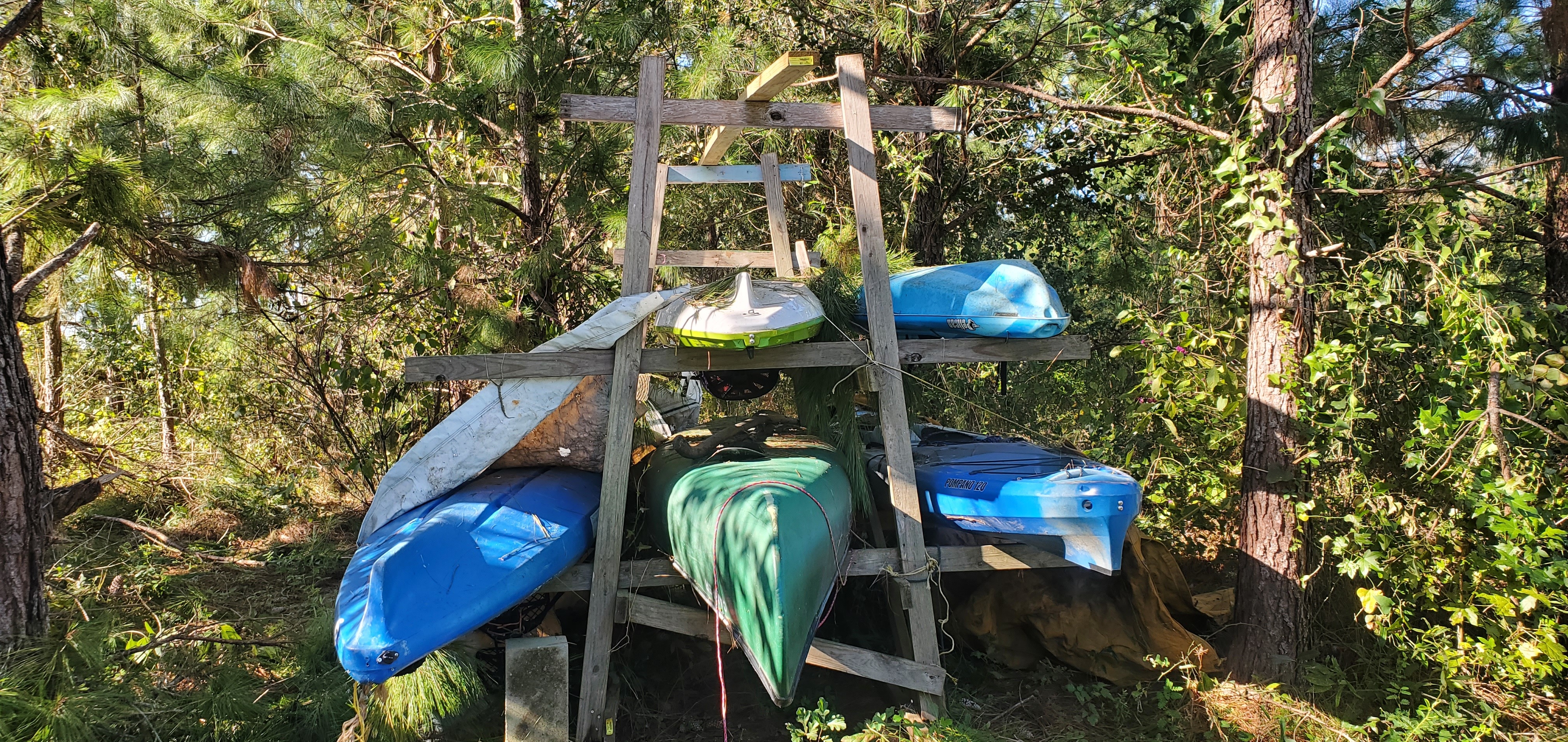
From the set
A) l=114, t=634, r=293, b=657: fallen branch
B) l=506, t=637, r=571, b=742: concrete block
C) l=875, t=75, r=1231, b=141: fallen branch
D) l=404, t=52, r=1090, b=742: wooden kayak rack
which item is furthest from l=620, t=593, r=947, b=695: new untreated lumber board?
l=875, t=75, r=1231, b=141: fallen branch

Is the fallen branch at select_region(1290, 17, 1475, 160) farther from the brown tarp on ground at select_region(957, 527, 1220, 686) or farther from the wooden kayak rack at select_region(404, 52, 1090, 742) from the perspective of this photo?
the brown tarp on ground at select_region(957, 527, 1220, 686)

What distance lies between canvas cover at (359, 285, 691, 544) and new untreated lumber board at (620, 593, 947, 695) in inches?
36.3

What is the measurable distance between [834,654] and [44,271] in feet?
11.4

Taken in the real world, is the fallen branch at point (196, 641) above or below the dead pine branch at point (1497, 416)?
below

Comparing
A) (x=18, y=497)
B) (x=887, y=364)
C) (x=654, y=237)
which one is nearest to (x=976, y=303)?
(x=887, y=364)

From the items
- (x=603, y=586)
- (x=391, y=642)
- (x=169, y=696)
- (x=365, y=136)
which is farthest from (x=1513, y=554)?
(x=365, y=136)

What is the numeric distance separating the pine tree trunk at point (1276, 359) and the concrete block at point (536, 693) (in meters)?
2.92

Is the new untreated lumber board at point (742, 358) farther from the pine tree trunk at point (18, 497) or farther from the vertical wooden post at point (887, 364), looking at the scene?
the pine tree trunk at point (18, 497)

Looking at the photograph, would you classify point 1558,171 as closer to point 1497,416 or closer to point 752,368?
point 1497,416

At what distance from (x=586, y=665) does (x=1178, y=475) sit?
3076 millimetres

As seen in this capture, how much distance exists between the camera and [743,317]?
11.6 feet

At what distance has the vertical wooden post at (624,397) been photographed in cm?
374

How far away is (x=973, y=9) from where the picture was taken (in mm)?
5418

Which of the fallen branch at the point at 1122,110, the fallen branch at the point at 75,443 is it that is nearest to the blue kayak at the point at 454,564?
the fallen branch at the point at 75,443
